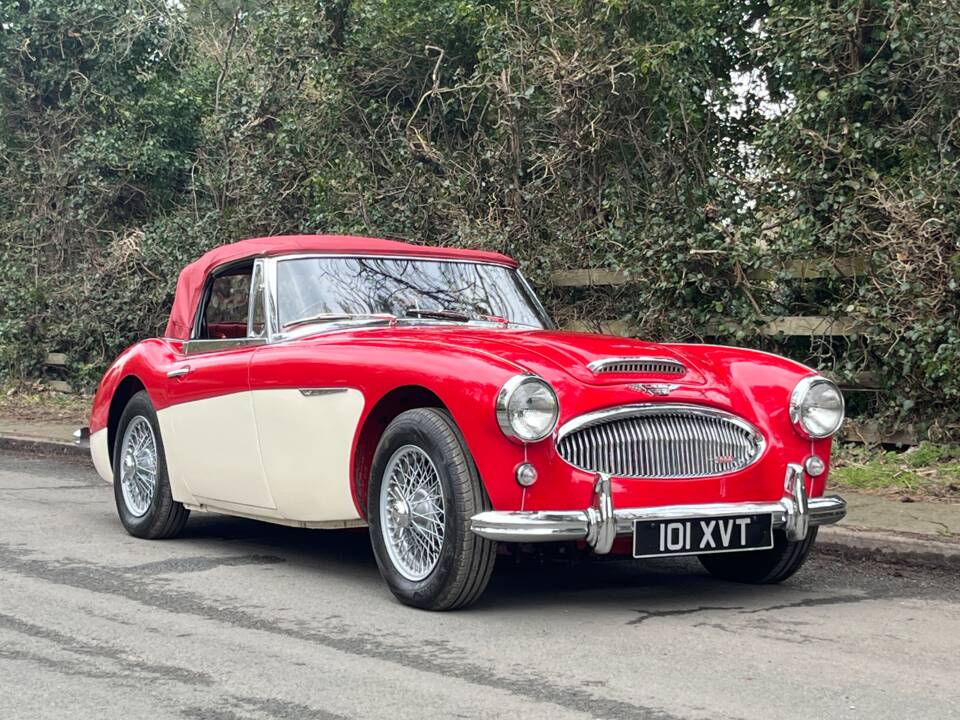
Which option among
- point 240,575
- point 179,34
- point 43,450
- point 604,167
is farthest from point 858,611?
point 179,34

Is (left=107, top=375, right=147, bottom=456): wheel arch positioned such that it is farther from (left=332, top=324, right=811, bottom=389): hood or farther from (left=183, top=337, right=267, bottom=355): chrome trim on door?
(left=332, top=324, right=811, bottom=389): hood

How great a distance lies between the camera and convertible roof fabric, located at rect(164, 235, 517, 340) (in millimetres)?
6742

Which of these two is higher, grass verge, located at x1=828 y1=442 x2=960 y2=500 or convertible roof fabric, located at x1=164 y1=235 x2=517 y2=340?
convertible roof fabric, located at x1=164 y1=235 x2=517 y2=340

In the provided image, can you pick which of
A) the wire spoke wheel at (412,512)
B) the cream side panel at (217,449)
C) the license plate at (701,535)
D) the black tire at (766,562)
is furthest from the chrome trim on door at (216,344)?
the black tire at (766,562)

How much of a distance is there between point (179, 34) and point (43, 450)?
8.13 m

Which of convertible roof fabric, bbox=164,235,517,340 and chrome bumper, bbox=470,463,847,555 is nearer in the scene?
chrome bumper, bbox=470,463,847,555

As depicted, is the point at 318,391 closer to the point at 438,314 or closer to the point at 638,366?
the point at 438,314

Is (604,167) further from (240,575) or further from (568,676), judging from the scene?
(568,676)

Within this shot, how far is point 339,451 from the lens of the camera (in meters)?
5.76

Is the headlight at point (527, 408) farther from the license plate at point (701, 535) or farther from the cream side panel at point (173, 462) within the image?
the cream side panel at point (173, 462)

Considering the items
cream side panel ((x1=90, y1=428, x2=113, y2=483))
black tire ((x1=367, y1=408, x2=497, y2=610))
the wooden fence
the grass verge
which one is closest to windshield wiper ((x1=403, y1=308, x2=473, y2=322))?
black tire ((x1=367, y1=408, x2=497, y2=610))

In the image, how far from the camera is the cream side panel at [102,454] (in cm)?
787

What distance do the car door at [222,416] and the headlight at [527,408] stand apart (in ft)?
5.55

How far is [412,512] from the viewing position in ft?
17.8
